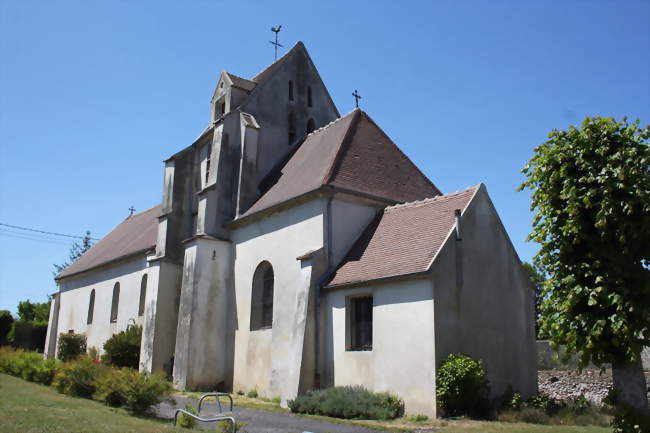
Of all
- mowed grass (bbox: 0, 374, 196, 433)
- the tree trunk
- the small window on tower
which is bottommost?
mowed grass (bbox: 0, 374, 196, 433)

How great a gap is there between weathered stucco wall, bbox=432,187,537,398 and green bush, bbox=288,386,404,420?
5.93ft

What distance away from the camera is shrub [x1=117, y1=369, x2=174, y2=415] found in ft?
44.7

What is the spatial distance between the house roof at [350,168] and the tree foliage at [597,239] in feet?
31.1

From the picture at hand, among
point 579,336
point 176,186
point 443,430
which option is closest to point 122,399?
point 443,430

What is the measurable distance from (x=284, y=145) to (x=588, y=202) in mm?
17638

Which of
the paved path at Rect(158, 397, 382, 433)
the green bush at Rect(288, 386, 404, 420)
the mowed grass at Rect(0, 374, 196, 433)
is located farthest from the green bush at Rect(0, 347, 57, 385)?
the green bush at Rect(288, 386, 404, 420)

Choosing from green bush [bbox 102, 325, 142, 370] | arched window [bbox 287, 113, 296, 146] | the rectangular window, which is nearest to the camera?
the rectangular window

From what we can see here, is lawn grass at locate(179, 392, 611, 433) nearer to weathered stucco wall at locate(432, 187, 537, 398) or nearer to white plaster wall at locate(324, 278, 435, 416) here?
white plaster wall at locate(324, 278, 435, 416)

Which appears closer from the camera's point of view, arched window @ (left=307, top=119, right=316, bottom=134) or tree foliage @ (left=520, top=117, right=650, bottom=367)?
tree foliage @ (left=520, top=117, right=650, bottom=367)

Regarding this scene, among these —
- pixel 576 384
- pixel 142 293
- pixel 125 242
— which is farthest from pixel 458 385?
pixel 125 242

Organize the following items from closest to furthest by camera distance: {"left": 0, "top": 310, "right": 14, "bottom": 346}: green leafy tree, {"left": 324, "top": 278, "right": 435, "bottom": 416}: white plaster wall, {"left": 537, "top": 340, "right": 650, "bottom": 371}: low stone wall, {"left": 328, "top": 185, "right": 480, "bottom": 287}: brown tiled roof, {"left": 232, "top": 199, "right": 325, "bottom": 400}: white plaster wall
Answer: {"left": 324, "top": 278, "right": 435, "bottom": 416}: white plaster wall
{"left": 328, "top": 185, "right": 480, "bottom": 287}: brown tiled roof
{"left": 232, "top": 199, "right": 325, "bottom": 400}: white plaster wall
{"left": 537, "top": 340, "right": 650, "bottom": 371}: low stone wall
{"left": 0, "top": 310, "right": 14, "bottom": 346}: green leafy tree

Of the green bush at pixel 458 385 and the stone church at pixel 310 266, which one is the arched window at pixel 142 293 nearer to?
the stone church at pixel 310 266

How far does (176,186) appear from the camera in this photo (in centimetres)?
2739

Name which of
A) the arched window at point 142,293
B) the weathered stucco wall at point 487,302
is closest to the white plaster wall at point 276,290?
the weathered stucco wall at point 487,302
